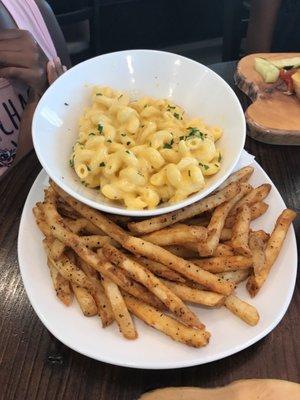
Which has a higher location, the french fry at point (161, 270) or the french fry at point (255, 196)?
the french fry at point (161, 270)

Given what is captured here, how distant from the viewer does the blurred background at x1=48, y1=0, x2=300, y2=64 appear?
2.85 m

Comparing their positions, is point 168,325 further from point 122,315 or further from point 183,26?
point 183,26

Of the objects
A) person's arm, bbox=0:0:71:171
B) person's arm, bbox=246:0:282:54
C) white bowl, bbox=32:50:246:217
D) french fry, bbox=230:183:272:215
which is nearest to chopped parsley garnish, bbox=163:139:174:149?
white bowl, bbox=32:50:246:217

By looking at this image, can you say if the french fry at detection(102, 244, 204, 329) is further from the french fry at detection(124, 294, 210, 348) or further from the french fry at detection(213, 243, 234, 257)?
the french fry at detection(213, 243, 234, 257)

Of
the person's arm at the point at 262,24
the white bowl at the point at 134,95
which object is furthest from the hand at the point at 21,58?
the person's arm at the point at 262,24

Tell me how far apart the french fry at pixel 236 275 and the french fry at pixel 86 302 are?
0.32 m

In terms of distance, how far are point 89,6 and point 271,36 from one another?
1229mm

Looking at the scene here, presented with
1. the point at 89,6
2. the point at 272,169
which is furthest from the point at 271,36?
the point at 272,169

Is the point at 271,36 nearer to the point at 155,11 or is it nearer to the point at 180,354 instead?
the point at 155,11

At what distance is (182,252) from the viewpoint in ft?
3.82

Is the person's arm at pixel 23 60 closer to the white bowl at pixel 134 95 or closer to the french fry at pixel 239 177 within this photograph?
the white bowl at pixel 134 95

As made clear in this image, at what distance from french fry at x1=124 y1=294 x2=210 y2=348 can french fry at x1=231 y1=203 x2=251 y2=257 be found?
0.22 m

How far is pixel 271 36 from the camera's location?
9.42ft

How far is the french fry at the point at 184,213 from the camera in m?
1.14
